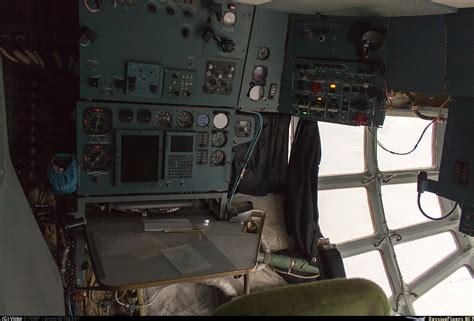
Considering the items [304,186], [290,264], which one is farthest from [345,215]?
[290,264]

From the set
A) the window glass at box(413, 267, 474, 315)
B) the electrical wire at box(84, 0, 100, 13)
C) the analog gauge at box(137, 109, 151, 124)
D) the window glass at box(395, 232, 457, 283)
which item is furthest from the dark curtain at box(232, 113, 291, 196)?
Result: the window glass at box(413, 267, 474, 315)

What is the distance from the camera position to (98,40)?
2.39 meters

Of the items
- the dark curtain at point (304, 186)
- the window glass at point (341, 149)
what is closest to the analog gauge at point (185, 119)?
the dark curtain at point (304, 186)

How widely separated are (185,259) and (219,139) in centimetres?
91

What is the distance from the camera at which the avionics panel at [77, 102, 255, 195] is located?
8.46ft

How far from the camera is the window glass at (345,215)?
13.8 feet

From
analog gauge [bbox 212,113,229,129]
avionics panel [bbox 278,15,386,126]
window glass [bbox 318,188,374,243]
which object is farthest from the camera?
window glass [bbox 318,188,374,243]

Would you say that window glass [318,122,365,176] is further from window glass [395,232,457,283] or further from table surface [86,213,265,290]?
table surface [86,213,265,290]

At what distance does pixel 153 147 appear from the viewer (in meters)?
2.71

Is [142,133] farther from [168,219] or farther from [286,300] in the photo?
[286,300]

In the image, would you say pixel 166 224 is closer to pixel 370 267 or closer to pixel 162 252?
pixel 162 252

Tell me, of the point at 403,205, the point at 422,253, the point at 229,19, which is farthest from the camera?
the point at 422,253

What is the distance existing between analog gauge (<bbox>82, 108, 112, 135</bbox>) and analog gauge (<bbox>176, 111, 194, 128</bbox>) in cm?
43

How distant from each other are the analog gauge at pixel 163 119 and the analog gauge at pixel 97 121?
11.6 inches
